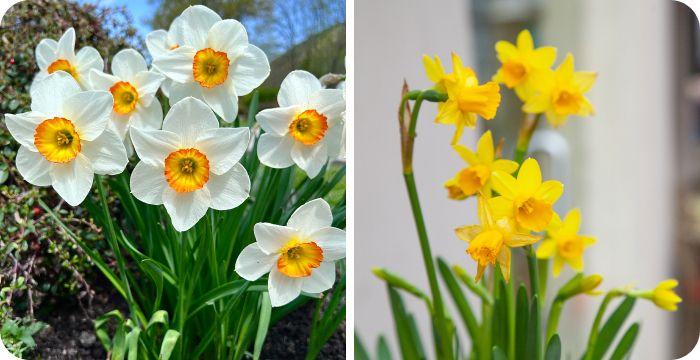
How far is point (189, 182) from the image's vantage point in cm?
60

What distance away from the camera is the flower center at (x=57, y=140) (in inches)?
24.3

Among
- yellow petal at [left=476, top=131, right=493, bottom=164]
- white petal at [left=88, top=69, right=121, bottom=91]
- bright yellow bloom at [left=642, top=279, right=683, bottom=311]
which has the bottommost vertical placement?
bright yellow bloom at [left=642, top=279, right=683, bottom=311]

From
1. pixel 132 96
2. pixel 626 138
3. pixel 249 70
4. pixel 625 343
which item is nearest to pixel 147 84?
pixel 132 96

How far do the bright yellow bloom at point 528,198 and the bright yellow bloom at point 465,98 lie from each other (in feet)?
0.19

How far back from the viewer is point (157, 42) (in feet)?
2.40

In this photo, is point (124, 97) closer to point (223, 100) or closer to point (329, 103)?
point (223, 100)

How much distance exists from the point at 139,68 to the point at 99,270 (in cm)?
26

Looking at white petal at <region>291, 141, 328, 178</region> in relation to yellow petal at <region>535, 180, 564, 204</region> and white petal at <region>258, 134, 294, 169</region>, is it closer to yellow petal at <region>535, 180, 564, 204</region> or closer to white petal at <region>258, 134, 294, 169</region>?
white petal at <region>258, 134, 294, 169</region>

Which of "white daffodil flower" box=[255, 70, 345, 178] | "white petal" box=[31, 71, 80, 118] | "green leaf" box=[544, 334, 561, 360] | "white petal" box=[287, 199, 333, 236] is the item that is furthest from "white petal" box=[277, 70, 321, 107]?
"green leaf" box=[544, 334, 561, 360]

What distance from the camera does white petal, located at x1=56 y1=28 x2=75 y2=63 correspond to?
74cm

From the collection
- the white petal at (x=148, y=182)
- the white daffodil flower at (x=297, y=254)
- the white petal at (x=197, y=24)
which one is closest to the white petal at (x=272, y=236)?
the white daffodil flower at (x=297, y=254)

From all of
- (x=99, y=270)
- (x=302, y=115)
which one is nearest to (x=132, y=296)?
(x=99, y=270)

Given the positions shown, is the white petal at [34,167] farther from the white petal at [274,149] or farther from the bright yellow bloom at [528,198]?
the bright yellow bloom at [528,198]

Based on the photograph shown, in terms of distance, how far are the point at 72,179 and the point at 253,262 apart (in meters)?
0.20
